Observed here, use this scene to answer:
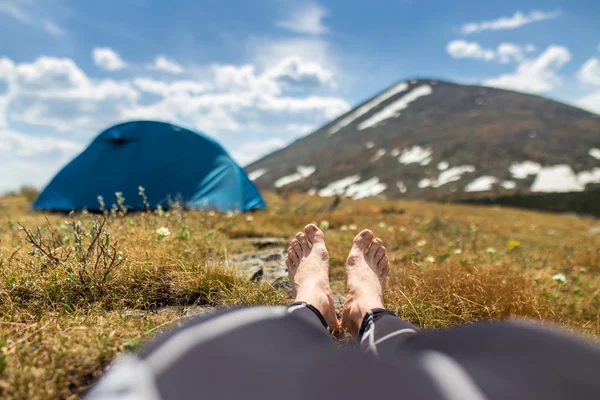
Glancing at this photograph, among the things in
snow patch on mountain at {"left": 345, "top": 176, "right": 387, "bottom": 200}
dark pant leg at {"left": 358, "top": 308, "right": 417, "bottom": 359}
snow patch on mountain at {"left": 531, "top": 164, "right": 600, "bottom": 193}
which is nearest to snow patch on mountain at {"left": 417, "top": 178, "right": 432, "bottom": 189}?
snow patch on mountain at {"left": 345, "top": 176, "right": 387, "bottom": 200}

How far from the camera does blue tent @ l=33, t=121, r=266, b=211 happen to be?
301 inches

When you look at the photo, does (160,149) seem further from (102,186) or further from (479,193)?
(479,193)

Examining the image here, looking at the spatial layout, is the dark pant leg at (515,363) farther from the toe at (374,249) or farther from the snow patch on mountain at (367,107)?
the snow patch on mountain at (367,107)

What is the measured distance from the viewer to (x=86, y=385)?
4.46 ft

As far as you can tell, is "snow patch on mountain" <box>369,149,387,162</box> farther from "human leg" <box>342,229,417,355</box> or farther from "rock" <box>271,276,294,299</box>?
"rock" <box>271,276,294,299</box>

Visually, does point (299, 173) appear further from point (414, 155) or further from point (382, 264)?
point (382, 264)

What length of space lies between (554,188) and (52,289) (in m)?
45.0

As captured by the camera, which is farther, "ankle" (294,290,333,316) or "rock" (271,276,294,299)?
"rock" (271,276,294,299)

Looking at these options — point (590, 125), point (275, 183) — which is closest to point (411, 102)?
point (590, 125)

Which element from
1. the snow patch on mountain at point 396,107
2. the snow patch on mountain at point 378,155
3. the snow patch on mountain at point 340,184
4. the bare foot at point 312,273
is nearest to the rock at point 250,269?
the bare foot at point 312,273

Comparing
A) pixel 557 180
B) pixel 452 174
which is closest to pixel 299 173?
pixel 452 174

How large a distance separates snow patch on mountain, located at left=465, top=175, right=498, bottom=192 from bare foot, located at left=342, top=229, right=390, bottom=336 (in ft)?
130

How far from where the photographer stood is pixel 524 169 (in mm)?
43281

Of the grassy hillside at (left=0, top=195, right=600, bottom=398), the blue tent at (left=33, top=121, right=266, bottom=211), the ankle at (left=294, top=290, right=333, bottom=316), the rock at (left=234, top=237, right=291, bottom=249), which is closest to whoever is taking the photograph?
the grassy hillside at (left=0, top=195, right=600, bottom=398)
